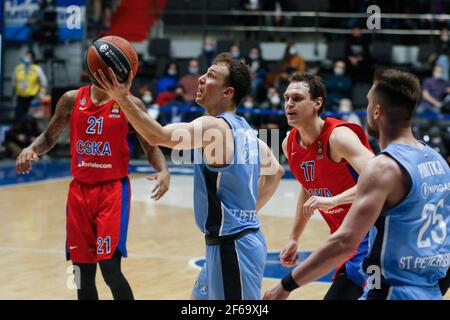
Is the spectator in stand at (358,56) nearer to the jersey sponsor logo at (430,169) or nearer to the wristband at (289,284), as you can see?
the jersey sponsor logo at (430,169)

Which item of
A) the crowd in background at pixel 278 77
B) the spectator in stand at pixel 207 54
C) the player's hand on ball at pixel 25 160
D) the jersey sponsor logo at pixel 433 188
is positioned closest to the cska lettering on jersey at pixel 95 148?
the player's hand on ball at pixel 25 160

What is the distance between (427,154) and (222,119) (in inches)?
58.4

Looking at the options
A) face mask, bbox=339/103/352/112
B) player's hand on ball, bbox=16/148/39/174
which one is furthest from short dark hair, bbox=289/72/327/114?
face mask, bbox=339/103/352/112

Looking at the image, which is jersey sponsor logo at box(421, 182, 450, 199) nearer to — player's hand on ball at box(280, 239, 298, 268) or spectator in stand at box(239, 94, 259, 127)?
player's hand on ball at box(280, 239, 298, 268)

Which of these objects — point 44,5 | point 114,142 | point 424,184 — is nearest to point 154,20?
point 44,5

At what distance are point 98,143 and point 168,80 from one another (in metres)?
13.1

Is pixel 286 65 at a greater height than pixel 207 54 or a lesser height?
lesser

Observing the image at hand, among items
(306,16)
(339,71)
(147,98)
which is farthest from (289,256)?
(306,16)

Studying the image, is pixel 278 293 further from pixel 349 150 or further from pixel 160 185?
pixel 160 185

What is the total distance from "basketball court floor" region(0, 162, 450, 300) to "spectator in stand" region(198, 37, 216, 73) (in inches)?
199

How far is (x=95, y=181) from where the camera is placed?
6.43 meters

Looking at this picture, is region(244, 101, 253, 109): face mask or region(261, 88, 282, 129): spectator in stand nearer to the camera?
region(261, 88, 282, 129): spectator in stand

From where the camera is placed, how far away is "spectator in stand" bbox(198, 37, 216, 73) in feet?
66.0

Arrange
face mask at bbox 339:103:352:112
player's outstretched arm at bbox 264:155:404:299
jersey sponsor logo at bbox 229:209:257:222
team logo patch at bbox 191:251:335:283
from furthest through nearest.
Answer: face mask at bbox 339:103:352:112 → team logo patch at bbox 191:251:335:283 → jersey sponsor logo at bbox 229:209:257:222 → player's outstretched arm at bbox 264:155:404:299
